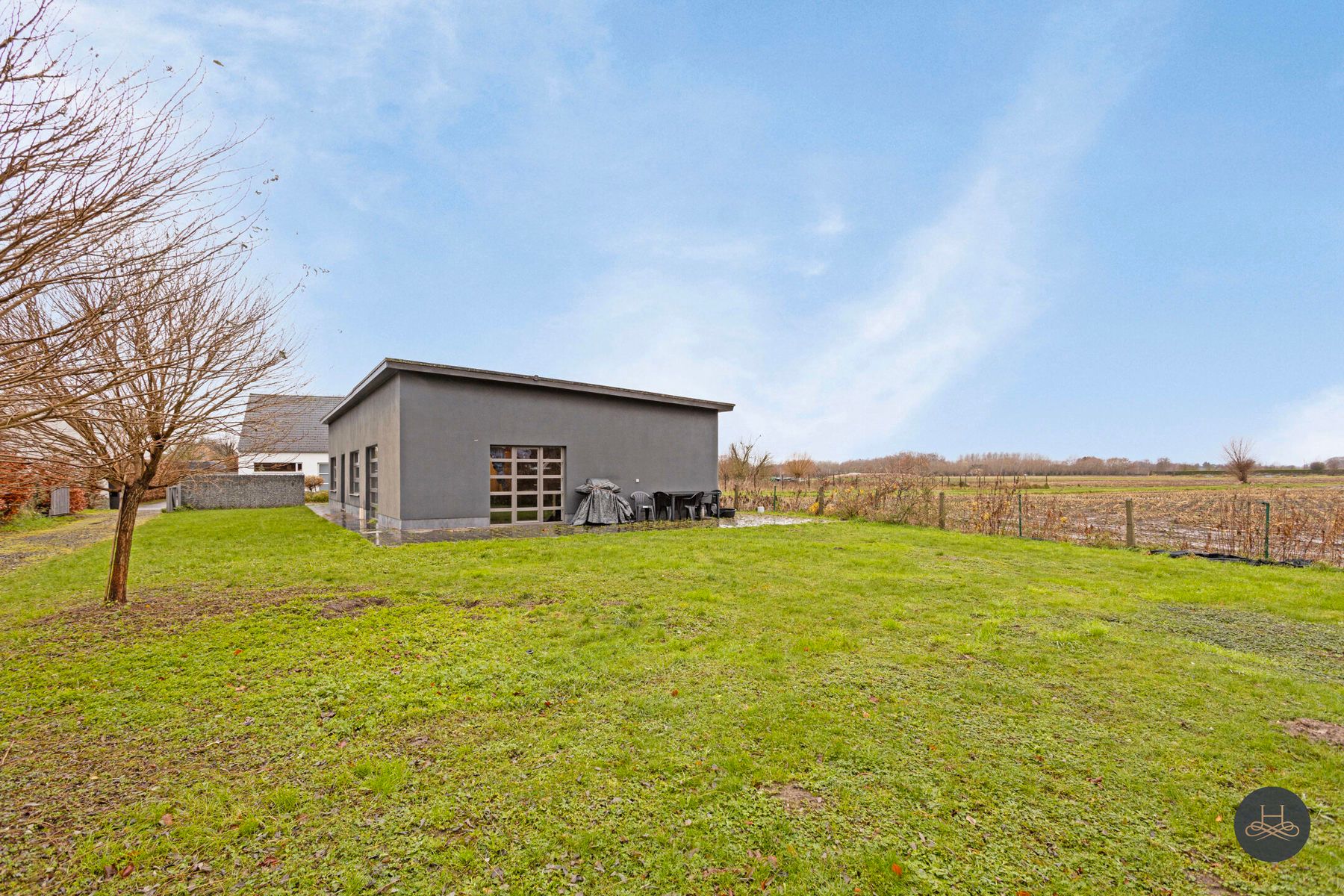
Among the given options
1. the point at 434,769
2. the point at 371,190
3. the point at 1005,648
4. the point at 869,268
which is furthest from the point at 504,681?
the point at 869,268

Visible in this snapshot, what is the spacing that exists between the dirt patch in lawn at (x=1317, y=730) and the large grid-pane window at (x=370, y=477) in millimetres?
15613

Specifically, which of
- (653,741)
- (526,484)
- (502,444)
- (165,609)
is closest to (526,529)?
(526,484)

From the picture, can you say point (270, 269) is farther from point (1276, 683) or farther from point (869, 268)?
point (869, 268)

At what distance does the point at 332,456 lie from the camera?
21.6m

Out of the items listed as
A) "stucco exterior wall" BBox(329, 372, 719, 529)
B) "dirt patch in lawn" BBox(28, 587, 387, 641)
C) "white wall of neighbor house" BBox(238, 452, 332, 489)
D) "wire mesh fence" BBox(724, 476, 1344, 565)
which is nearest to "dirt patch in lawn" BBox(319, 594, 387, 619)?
"dirt patch in lawn" BBox(28, 587, 387, 641)

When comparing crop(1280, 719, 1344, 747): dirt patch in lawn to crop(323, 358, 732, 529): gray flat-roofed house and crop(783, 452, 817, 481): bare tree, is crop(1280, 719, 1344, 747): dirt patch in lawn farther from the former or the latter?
crop(783, 452, 817, 481): bare tree

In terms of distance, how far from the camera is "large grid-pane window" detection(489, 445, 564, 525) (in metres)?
13.0

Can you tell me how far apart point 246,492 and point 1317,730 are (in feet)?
77.3

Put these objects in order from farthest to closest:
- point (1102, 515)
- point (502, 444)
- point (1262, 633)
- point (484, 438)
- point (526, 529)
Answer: point (1102, 515) < point (502, 444) < point (484, 438) < point (526, 529) < point (1262, 633)

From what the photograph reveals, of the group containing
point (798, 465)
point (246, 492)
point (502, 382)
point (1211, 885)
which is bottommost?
point (1211, 885)

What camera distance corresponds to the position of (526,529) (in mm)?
12438

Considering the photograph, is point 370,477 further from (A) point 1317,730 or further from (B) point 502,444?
(A) point 1317,730

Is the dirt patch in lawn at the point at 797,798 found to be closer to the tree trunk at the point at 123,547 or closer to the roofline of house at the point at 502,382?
the tree trunk at the point at 123,547

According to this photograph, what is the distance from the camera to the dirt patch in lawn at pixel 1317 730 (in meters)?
3.19
